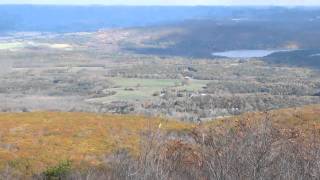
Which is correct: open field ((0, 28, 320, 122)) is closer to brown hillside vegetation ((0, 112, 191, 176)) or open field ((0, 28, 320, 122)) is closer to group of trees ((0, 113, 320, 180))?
brown hillside vegetation ((0, 112, 191, 176))

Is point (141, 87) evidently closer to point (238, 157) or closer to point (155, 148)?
point (155, 148)

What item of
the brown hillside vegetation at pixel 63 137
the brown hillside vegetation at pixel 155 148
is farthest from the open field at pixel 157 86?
the brown hillside vegetation at pixel 155 148

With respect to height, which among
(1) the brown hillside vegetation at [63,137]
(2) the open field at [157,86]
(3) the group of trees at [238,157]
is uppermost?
(3) the group of trees at [238,157]

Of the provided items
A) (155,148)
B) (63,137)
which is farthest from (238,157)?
(63,137)

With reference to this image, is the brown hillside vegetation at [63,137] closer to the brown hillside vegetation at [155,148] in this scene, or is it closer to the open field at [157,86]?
the brown hillside vegetation at [155,148]

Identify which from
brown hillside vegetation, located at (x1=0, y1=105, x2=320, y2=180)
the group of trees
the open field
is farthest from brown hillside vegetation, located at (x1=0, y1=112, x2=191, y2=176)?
the open field

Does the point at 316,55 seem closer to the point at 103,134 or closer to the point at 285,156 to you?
the point at 103,134
